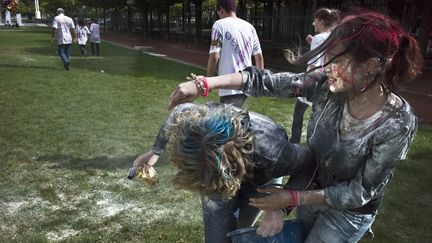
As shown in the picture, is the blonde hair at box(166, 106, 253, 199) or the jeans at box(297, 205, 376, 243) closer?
the blonde hair at box(166, 106, 253, 199)

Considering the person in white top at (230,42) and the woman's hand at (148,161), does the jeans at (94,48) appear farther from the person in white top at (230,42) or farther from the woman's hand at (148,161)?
the woman's hand at (148,161)

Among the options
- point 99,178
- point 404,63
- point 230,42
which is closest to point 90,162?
point 99,178

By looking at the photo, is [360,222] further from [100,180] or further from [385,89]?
[100,180]

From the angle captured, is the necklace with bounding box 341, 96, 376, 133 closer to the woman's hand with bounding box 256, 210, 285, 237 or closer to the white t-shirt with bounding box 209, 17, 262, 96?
the woman's hand with bounding box 256, 210, 285, 237

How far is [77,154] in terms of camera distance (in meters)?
5.43

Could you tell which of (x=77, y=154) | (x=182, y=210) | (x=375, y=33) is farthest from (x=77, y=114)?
(x=375, y=33)

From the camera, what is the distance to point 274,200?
1.76 meters

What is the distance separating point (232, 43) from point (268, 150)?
132 inches

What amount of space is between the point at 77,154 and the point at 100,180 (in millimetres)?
949

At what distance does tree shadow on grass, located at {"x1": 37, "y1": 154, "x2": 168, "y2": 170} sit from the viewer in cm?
501

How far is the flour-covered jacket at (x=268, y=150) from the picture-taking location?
64.2 inches

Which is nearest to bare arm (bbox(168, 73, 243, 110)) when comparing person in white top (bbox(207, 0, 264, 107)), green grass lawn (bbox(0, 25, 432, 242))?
green grass lawn (bbox(0, 25, 432, 242))

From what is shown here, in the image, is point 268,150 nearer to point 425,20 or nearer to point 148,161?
point 148,161

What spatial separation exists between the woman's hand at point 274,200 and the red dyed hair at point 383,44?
61 cm
